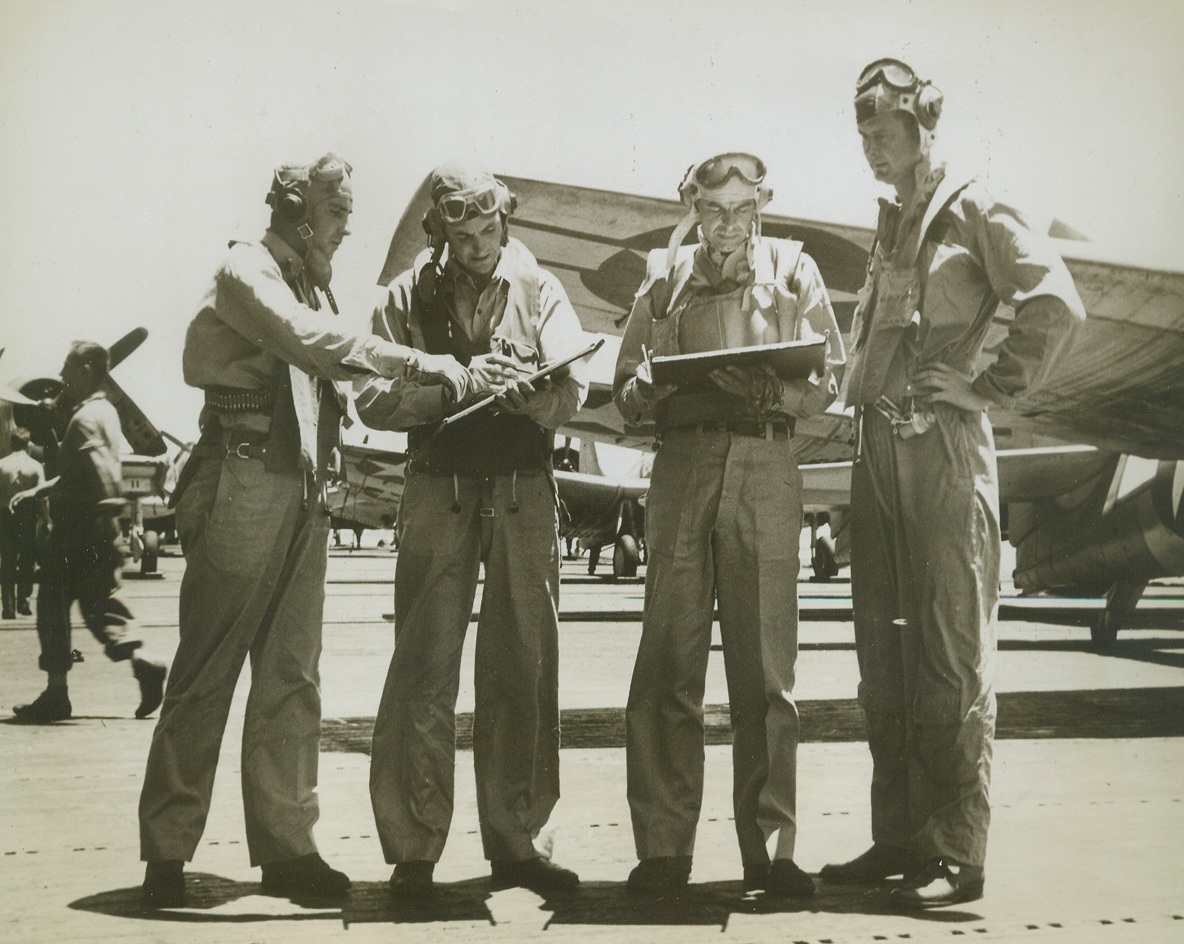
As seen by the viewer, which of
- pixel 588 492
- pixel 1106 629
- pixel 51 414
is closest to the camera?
pixel 51 414

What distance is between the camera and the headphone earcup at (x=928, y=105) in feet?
10.1

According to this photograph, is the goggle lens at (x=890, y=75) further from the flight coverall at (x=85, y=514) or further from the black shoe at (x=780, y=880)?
the flight coverall at (x=85, y=514)

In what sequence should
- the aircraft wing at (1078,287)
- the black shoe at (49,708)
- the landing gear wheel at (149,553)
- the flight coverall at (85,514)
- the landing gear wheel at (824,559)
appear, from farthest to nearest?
the landing gear wheel at (824,559), the landing gear wheel at (149,553), the aircraft wing at (1078,287), the black shoe at (49,708), the flight coverall at (85,514)

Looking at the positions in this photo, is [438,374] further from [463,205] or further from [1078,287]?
[1078,287]

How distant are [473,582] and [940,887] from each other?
1.37m

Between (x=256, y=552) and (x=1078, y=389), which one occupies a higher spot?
(x=1078, y=389)

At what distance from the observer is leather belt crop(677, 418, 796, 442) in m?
3.05

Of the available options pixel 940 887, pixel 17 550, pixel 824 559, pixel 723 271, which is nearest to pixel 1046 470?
pixel 17 550

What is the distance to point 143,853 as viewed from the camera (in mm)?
2820

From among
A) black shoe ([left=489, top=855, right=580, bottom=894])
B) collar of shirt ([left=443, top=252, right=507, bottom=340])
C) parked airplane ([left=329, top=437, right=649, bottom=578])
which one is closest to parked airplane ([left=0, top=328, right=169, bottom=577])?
collar of shirt ([left=443, top=252, right=507, bottom=340])

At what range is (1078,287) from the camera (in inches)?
288

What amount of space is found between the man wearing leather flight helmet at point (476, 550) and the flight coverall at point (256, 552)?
21cm

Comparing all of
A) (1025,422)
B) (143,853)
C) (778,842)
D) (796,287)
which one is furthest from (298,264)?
(1025,422)

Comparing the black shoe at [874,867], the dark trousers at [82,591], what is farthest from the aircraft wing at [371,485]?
the black shoe at [874,867]
